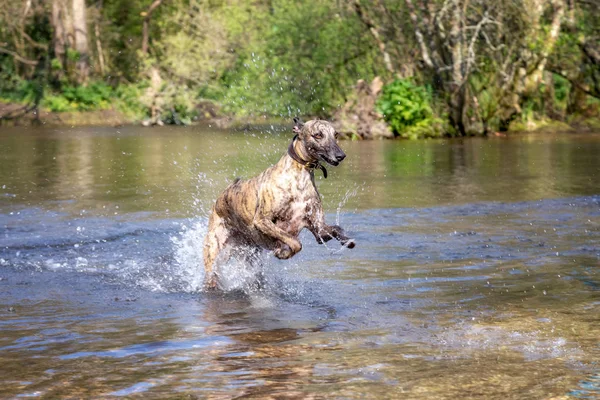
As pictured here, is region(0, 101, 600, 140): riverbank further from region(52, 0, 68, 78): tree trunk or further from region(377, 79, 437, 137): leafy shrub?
region(377, 79, 437, 137): leafy shrub

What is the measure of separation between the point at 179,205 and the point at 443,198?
3634mm

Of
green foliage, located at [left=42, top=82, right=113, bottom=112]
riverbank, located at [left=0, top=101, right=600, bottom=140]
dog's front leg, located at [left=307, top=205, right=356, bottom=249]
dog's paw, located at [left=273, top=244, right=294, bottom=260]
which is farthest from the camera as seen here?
green foliage, located at [left=42, top=82, right=113, bottom=112]

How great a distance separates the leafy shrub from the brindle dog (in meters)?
19.4

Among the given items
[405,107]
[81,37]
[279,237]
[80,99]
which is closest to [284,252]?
[279,237]

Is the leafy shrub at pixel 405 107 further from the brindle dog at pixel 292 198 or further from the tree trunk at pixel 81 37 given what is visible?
the brindle dog at pixel 292 198

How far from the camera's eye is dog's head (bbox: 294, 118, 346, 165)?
775cm

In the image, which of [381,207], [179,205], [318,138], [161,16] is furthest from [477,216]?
[161,16]

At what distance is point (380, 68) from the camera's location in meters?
30.1

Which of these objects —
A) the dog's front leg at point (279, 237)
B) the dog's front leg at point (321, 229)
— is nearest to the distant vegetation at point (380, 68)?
the dog's front leg at point (321, 229)

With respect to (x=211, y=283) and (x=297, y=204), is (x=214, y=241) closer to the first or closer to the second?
(x=211, y=283)

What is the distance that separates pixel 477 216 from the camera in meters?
12.5

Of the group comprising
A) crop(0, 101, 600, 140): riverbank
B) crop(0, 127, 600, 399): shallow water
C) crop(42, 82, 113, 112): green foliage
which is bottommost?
crop(0, 127, 600, 399): shallow water

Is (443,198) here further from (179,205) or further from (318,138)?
(318,138)

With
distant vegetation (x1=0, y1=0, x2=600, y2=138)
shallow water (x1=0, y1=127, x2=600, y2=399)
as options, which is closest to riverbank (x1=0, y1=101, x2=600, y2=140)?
distant vegetation (x1=0, y1=0, x2=600, y2=138)
